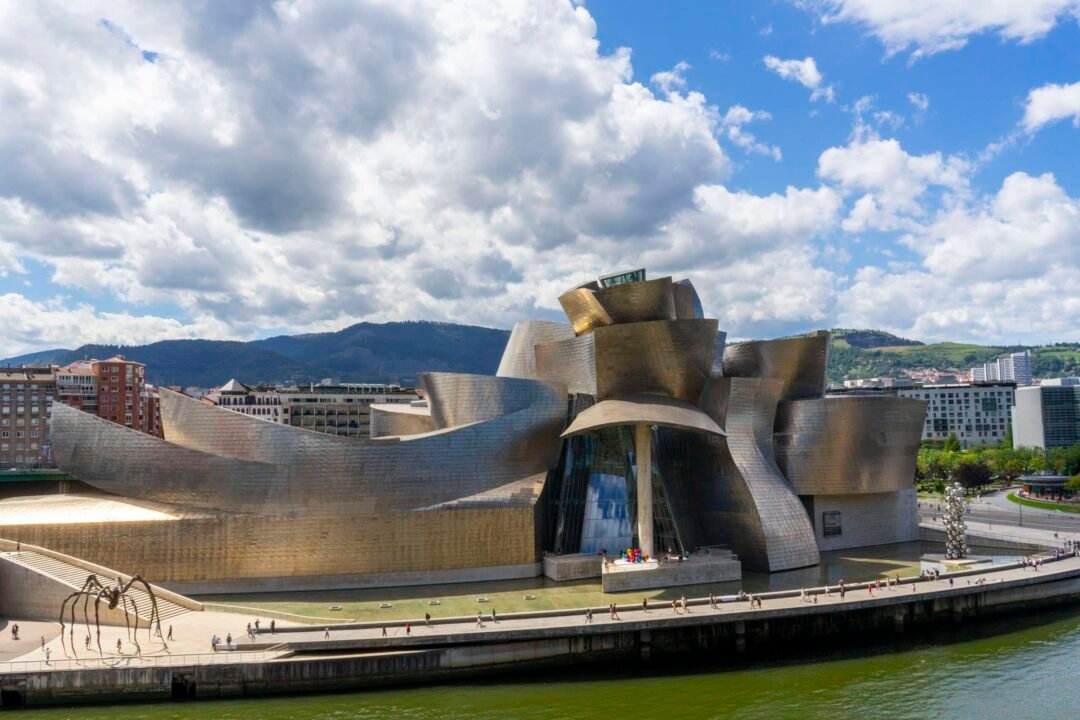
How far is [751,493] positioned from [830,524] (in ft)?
29.1

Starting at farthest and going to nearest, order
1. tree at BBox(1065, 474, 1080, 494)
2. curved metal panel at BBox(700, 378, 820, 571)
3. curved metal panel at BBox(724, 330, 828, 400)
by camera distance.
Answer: tree at BBox(1065, 474, 1080, 494), curved metal panel at BBox(724, 330, 828, 400), curved metal panel at BBox(700, 378, 820, 571)

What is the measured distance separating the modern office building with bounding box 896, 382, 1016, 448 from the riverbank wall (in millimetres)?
96480

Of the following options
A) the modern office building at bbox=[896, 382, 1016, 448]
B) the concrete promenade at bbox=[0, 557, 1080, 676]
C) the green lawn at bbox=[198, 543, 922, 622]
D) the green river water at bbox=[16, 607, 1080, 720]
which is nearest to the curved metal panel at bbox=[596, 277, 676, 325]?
the green lawn at bbox=[198, 543, 922, 622]

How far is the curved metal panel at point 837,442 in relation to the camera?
125 feet

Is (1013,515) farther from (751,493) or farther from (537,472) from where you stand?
(537,472)

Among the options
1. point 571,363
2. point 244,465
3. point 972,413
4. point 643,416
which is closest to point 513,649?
→ point 643,416

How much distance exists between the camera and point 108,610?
2558 cm

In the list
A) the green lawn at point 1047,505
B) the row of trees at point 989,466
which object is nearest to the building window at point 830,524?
the green lawn at point 1047,505

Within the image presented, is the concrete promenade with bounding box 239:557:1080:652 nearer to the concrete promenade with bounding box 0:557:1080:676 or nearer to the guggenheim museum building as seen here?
the concrete promenade with bounding box 0:557:1080:676

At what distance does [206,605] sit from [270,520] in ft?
13.7

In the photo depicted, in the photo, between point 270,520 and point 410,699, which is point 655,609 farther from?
point 270,520

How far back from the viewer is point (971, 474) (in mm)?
70438

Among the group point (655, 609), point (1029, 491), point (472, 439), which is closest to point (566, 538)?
point (472, 439)

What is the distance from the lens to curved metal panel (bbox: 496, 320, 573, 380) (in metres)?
41.7
